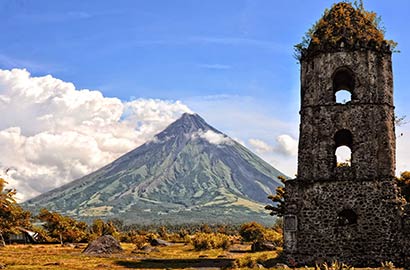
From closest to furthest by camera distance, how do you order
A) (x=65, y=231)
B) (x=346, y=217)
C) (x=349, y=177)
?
1. (x=349, y=177)
2. (x=346, y=217)
3. (x=65, y=231)

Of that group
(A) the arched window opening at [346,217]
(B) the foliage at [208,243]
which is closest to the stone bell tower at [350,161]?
(A) the arched window opening at [346,217]

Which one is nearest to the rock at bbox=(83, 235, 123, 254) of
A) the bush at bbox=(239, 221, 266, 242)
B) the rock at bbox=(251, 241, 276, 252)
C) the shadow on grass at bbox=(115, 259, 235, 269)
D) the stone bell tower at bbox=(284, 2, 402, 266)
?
the shadow on grass at bbox=(115, 259, 235, 269)

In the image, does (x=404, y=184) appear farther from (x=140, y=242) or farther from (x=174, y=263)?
(x=140, y=242)

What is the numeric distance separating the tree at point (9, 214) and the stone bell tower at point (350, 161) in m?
22.1

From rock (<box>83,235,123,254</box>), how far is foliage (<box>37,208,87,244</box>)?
12.8 meters

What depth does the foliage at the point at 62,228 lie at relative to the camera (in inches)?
1699

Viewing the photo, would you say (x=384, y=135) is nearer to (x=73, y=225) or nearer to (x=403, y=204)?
(x=403, y=204)

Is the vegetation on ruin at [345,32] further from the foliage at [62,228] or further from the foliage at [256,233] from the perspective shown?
the foliage at [62,228]

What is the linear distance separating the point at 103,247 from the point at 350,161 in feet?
47.9

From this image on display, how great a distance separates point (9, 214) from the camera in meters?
39.2

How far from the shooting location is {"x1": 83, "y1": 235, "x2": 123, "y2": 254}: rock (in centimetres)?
2880

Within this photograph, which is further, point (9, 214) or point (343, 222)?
point (9, 214)

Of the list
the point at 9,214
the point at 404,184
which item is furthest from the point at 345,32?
the point at 9,214

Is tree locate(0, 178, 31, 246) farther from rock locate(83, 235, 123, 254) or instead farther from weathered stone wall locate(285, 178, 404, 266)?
weathered stone wall locate(285, 178, 404, 266)
